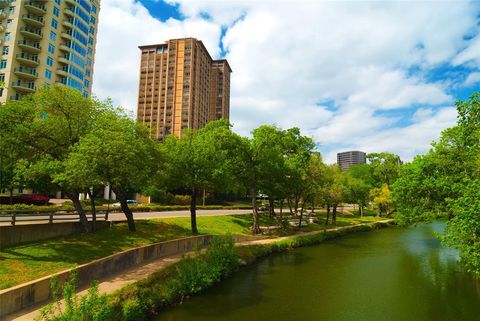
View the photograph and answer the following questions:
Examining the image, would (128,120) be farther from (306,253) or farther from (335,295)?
(306,253)

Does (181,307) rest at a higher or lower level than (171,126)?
lower

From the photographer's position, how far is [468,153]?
77.2 ft

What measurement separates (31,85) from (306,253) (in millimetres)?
62470

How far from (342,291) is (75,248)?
54.6 feet

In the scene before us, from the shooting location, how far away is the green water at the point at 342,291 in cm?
1536

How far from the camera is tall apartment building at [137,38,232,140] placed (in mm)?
116694

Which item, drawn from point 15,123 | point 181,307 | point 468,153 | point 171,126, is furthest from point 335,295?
point 171,126

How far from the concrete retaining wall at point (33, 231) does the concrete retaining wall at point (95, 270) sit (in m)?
5.68

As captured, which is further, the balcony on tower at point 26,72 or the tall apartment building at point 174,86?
the tall apartment building at point 174,86

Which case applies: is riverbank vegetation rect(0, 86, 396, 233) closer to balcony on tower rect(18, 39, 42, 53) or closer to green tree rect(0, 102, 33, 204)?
green tree rect(0, 102, 33, 204)

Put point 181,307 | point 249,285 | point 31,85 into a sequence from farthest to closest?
point 31,85, point 249,285, point 181,307

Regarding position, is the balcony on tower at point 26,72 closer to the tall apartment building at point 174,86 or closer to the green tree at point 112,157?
the green tree at point 112,157

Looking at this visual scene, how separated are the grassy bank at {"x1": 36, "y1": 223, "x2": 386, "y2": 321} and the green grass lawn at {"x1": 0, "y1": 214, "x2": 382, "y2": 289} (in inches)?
115

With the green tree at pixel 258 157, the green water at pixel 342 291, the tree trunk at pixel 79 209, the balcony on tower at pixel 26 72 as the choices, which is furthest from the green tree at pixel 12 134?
the balcony on tower at pixel 26 72
